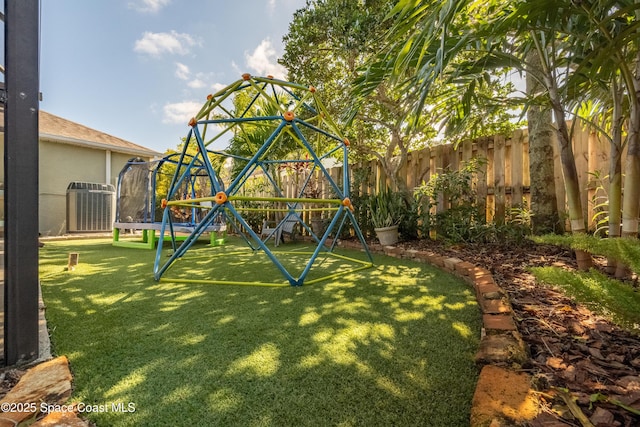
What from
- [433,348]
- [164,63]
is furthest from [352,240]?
[164,63]

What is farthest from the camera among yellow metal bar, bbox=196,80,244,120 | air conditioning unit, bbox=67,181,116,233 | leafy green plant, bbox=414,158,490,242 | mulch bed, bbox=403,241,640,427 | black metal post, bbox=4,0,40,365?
air conditioning unit, bbox=67,181,116,233

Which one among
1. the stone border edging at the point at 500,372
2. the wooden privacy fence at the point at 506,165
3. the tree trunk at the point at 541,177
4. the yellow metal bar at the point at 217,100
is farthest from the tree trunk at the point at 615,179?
the yellow metal bar at the point at 217,100

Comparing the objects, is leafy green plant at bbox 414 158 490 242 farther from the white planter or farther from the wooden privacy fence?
the white planter

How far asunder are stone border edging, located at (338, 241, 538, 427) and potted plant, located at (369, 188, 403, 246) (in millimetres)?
2069

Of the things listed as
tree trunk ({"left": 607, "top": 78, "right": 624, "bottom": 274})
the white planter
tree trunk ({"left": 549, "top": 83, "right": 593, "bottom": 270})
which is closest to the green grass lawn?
tree trunk ({"left": 549, "top": 83, "right": 593, "bottom": 270})

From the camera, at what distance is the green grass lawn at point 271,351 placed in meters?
0.80

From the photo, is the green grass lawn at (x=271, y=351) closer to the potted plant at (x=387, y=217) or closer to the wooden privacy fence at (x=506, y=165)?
the potted plant at (x=387, y=217)

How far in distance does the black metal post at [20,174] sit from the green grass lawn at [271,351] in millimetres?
171

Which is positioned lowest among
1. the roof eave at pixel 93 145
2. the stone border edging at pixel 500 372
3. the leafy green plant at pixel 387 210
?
the stone border edging at pixel 500 372

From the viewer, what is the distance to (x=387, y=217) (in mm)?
3771

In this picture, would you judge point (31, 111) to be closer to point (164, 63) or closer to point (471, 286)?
point (471, 286)

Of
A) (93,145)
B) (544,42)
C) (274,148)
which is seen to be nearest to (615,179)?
(544,42)

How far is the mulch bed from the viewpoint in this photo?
68 centimetres

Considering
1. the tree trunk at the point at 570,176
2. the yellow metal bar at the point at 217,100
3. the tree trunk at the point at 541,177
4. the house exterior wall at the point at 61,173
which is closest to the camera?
the tree trunk at the point at 570,176
